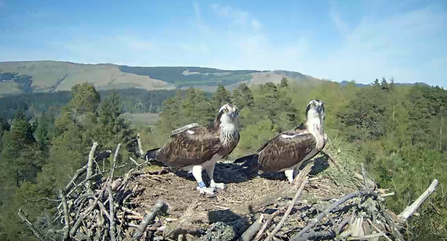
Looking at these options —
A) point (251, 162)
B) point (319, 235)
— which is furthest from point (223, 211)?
point (251, 162)

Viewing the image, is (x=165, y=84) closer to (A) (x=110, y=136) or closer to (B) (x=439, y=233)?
(A) (x=110, y=136)

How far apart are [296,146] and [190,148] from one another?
156cm

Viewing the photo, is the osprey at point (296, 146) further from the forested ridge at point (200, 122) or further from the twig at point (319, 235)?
the forested ridge at point (200, 122)

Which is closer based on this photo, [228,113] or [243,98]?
[228,113]

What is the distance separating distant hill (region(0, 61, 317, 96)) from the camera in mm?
109562

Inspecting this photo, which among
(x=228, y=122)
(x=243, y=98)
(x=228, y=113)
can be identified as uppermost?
(x=228, y=113)

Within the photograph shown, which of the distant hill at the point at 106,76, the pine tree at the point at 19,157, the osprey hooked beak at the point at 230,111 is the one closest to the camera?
the osprey hooked beak at the point at 230,111

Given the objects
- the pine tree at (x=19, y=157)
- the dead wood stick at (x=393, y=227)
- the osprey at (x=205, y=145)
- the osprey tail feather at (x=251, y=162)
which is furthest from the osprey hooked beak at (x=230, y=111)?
the pine tree at (x=19, y=157)

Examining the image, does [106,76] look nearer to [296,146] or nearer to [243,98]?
[243,98]

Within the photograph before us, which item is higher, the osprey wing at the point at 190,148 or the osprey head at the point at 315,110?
the osprey head at the point at 315,110

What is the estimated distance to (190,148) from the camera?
17.8ft

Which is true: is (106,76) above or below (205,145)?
below

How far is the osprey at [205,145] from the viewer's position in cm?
530

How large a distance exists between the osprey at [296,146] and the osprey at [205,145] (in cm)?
72
